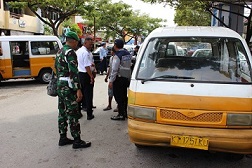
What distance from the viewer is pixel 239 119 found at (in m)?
3.39

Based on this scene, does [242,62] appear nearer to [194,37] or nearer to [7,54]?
[194,37]

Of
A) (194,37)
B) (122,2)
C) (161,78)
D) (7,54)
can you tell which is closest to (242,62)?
(194,37)

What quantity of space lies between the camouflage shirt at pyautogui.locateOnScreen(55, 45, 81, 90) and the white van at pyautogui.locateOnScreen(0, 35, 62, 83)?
7522 millimetres

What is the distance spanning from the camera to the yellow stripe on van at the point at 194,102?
11.2ft

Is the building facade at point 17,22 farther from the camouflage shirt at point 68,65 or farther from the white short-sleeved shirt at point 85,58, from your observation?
the camouflage shirt at point 68,65

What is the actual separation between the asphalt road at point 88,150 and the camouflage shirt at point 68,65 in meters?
1.04

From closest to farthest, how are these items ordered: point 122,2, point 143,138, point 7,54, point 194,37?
point 143,138, point 194,37, point 7,54, point 122,2

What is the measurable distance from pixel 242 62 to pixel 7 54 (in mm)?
9255

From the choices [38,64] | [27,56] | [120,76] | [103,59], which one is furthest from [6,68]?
[120,76]

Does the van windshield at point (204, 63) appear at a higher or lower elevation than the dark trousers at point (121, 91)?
higher

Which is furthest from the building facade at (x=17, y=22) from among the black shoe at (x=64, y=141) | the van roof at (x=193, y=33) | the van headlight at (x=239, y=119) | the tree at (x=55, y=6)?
the van headlight at (x=239, y=119)

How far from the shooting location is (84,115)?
21.7ft

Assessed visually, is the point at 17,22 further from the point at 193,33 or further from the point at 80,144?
the point at 193,33

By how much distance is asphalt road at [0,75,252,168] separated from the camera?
13.1 ft
